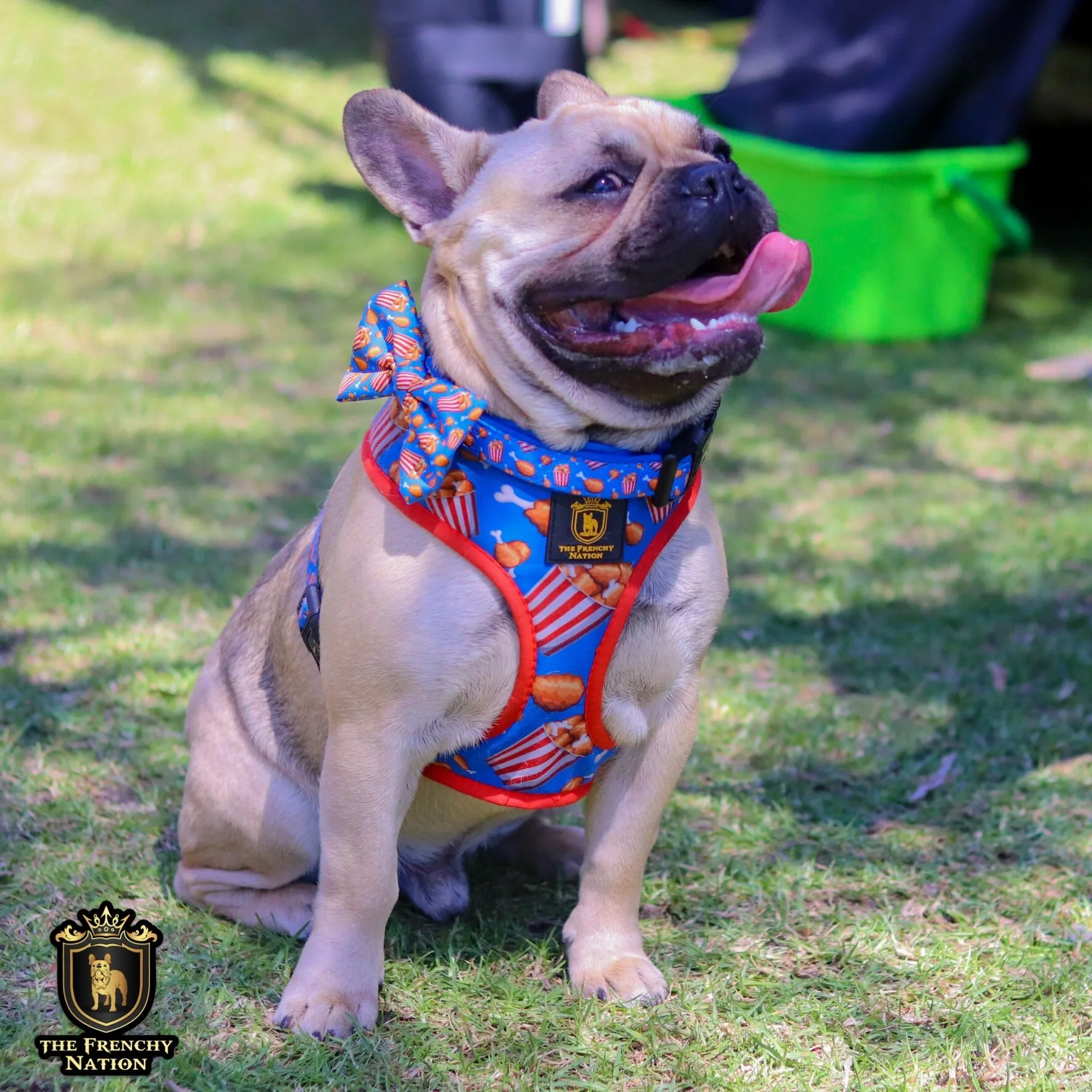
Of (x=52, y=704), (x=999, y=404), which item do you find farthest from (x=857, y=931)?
(x=999, y=404)

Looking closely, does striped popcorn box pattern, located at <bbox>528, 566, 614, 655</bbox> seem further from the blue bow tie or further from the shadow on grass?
the shadow on grass

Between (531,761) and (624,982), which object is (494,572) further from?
(624,982)

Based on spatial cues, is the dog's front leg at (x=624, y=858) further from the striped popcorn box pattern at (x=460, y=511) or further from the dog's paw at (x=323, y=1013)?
the striped popcorn box pattern at (x=460, y=511)

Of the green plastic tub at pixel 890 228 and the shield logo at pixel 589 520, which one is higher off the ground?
the shield logo at pixel 589 520

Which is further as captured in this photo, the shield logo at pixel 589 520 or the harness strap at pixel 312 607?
the harness strap at pixel 312 607

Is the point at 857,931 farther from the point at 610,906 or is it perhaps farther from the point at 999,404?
the point at 999,404

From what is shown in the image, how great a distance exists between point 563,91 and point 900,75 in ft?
15.2

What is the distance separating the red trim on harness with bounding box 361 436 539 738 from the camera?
2486mm

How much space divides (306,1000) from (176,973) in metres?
0.33

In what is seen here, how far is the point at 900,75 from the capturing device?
7.15 metres

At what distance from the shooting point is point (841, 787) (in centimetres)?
370

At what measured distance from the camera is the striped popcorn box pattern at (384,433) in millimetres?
2584

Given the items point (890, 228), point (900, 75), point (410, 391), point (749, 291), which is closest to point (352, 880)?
point (410, 391)

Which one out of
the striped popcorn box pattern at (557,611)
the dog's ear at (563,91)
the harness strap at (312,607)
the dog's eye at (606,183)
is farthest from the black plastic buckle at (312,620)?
the dog's ear at (563,91)
